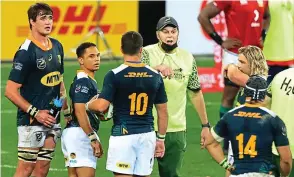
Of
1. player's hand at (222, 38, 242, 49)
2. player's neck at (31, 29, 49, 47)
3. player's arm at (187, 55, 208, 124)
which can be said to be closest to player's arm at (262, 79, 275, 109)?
player's arm at (187, 55, 208, 124)

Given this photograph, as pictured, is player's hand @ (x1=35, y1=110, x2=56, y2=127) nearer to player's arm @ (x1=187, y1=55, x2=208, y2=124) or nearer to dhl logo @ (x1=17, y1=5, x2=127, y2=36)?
player's arm @ (x1=187, y1=55, x2=208, y2=124)

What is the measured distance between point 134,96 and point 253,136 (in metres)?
1.48

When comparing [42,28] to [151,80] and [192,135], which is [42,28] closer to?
[151,80]

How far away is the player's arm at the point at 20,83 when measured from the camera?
9.91 meters

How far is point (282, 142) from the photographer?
27.1ft

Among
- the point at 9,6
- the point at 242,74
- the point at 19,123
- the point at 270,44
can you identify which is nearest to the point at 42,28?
the point at 19,123

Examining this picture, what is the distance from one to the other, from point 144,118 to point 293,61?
5.30 meters

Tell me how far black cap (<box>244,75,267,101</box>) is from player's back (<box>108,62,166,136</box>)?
48.9 inches

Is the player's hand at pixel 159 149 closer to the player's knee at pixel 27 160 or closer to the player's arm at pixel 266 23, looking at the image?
the player's knee at pixel 27 160

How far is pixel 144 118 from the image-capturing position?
939 cm

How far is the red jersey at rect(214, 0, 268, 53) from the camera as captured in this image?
14.0 meters

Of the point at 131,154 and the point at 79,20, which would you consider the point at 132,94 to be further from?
the point at 79,20

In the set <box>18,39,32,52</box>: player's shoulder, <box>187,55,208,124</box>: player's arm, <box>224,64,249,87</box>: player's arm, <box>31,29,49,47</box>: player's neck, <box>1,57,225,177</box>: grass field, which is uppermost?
<box>31,29,49,47</box>: player's neck

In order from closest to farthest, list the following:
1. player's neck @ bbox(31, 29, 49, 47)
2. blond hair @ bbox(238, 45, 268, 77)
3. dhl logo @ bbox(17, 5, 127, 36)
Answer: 1. blond hair @ bbox(238, 45, 268, 77)
2. player's neck @ bbox(31, 29, 49, 47)
3. dhl logo @ bbox(17, 5, 127, 36)
